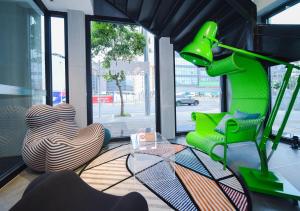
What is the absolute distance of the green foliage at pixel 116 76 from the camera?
3754 millimetres

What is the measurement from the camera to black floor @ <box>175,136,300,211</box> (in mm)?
1546

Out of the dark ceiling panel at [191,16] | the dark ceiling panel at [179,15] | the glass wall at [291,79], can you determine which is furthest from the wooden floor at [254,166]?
the dark ceiling panel at [179,15]

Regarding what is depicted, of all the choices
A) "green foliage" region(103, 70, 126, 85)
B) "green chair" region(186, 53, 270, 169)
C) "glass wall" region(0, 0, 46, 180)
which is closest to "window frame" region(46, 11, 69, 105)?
"glass wall" region(0, 0, 46, 180)

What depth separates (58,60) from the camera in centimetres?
→ 340

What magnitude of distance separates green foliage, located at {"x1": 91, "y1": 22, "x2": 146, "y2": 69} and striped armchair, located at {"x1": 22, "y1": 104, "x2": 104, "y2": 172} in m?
1.57

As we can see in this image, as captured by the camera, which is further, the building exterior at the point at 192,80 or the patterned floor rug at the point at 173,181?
the building exterior at the point at 192,80

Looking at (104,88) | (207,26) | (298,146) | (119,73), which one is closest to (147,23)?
(119,73)

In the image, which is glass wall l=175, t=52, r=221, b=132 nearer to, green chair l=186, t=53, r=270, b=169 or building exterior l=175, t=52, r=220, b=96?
building exterior l=175, t=52, r=220, b=96

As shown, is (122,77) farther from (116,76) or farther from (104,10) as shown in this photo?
(104,10)

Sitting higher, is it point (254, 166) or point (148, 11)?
point (148, 11)

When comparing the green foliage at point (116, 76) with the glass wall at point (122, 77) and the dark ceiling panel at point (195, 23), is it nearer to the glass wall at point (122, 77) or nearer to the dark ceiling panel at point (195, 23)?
the glass wall at point (122, 77)

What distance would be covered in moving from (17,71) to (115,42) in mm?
2017

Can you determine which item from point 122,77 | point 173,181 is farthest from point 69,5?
point 173,181

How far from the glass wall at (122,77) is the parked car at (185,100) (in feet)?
2.16
